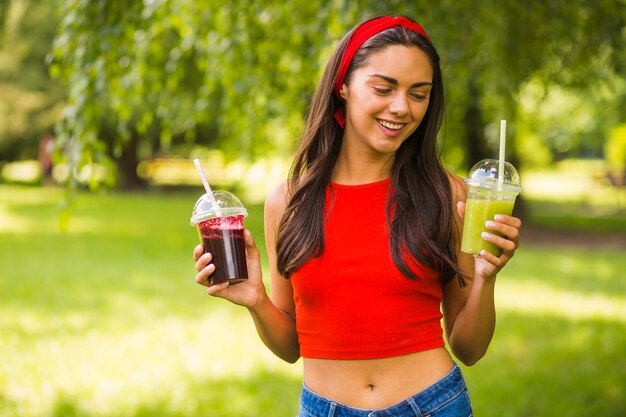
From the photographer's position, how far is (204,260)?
7.06 ft

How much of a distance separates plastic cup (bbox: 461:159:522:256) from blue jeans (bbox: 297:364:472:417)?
348 millimetres

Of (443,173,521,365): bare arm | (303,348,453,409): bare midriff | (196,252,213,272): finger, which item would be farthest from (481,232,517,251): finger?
(196,252,213,272): finger

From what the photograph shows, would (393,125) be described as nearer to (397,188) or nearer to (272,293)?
(397,188)

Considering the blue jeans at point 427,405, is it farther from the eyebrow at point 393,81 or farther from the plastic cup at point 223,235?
the eyebrow at point 393,81

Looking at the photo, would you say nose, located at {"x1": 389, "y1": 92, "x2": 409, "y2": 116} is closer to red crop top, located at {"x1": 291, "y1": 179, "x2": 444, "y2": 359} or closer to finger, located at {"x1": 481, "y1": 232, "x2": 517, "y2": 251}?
red crop top, located at {"x1": 291, "y1": 179, "x2": 444, "y2": 359}

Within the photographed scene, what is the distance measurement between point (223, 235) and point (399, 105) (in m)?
0.56

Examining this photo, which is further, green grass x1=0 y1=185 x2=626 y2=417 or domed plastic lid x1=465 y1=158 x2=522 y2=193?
green grass x1=0 y1=185 x2=626 y2=417

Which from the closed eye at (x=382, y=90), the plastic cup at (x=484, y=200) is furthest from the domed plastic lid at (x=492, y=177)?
the closed eye at (x=382, y=90)

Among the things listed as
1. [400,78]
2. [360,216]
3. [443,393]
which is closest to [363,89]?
[400,78]

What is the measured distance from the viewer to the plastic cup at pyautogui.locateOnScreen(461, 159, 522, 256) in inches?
82.8

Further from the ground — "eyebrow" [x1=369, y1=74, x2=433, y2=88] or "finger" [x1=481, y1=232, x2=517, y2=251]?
"eyebrow" [x1=369, y1=74, x2=433, y2=88]

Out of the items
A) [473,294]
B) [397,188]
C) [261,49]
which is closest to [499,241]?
[473,294]

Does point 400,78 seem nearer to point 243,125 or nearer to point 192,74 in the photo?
point 243,125

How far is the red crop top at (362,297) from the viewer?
2.15 metres
